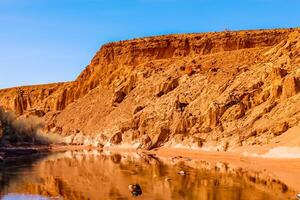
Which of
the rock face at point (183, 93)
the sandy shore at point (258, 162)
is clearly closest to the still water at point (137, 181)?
the sandy shore at point (258, 162)

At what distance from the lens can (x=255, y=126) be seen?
63344 millimetres

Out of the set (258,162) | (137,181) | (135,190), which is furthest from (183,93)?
(135,190)

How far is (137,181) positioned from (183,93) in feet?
140

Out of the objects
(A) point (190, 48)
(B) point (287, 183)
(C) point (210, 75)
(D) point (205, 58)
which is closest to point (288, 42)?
(C) point (210, 75)

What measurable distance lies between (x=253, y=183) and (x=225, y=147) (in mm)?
23449

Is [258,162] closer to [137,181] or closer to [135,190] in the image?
[137,181]

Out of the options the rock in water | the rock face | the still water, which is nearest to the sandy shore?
the still water

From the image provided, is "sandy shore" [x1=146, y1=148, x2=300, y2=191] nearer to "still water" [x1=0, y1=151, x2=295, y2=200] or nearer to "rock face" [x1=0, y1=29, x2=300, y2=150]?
"still water" [x1=0, y1=151, x2=295, y2=200]

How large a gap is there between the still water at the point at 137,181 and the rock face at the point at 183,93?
42.8 ft

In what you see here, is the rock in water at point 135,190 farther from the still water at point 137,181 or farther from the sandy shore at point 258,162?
the sandy shore at point 258,162

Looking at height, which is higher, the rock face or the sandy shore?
the rock face

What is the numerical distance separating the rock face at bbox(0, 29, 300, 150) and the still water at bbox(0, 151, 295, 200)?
42.8ft

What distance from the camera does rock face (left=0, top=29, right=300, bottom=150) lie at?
65500mm

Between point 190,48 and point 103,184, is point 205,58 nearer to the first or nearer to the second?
point 190,48
